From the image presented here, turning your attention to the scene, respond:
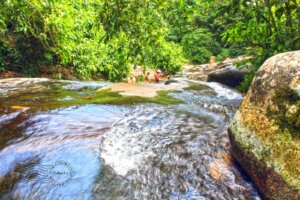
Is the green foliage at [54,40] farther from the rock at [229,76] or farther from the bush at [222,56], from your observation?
the bush at [222,56]

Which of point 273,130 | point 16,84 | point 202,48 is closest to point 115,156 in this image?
point 273,130

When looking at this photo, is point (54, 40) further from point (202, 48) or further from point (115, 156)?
point (202, 48)

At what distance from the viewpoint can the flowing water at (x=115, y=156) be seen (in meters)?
2.55

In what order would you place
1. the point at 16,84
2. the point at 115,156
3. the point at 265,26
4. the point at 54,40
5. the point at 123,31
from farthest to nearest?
the point at 54,40
the point at 16,84
the point at 265,26
the point at 123,31
the point at 115,156

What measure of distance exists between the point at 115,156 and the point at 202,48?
23285mm

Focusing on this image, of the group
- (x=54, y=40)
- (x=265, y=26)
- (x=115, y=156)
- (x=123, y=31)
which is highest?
(x=265, y=26)

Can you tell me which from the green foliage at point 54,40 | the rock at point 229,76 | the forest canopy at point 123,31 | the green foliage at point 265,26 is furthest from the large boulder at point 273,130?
the rock at point 229,76

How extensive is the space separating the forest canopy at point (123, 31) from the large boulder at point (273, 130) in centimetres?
125

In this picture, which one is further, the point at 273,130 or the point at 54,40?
the point at 54,40

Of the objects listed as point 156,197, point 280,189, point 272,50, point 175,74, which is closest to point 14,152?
point 156,197

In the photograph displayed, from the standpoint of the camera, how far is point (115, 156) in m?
2.99

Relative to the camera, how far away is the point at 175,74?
60.6 feet

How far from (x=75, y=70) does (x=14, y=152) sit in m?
8.10

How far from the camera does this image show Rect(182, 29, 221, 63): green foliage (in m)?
25.0
